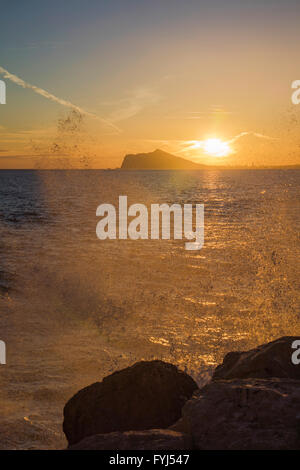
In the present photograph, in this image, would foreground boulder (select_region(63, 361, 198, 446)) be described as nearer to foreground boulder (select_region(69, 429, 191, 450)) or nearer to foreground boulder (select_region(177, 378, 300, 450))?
foreground boulder (select_region(177, 378, 300, 450))

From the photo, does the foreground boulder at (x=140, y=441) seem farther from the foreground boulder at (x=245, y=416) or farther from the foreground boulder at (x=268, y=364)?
the foreground boulder at (x=268, y=364)

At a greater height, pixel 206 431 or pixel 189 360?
pixel 206 431

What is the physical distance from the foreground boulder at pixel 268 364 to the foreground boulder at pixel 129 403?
59cm

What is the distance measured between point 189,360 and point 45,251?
9.88 m

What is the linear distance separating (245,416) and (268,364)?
50.8 inches

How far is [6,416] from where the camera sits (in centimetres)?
465

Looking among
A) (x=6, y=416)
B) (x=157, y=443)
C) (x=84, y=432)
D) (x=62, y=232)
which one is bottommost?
(x=6, y=416)

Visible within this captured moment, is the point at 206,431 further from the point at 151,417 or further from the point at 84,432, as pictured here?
the point at 84,432

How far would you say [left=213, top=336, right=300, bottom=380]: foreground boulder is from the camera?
4.05 metres

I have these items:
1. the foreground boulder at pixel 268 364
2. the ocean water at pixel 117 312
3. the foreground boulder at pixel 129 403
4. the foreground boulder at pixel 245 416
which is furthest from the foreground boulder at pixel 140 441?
the ocean water at pixel 117 312

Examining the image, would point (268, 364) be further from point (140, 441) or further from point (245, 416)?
point (140, 441)

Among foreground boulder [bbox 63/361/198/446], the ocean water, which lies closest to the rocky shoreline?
foreground boulder [bbox 63/361/198/446]
